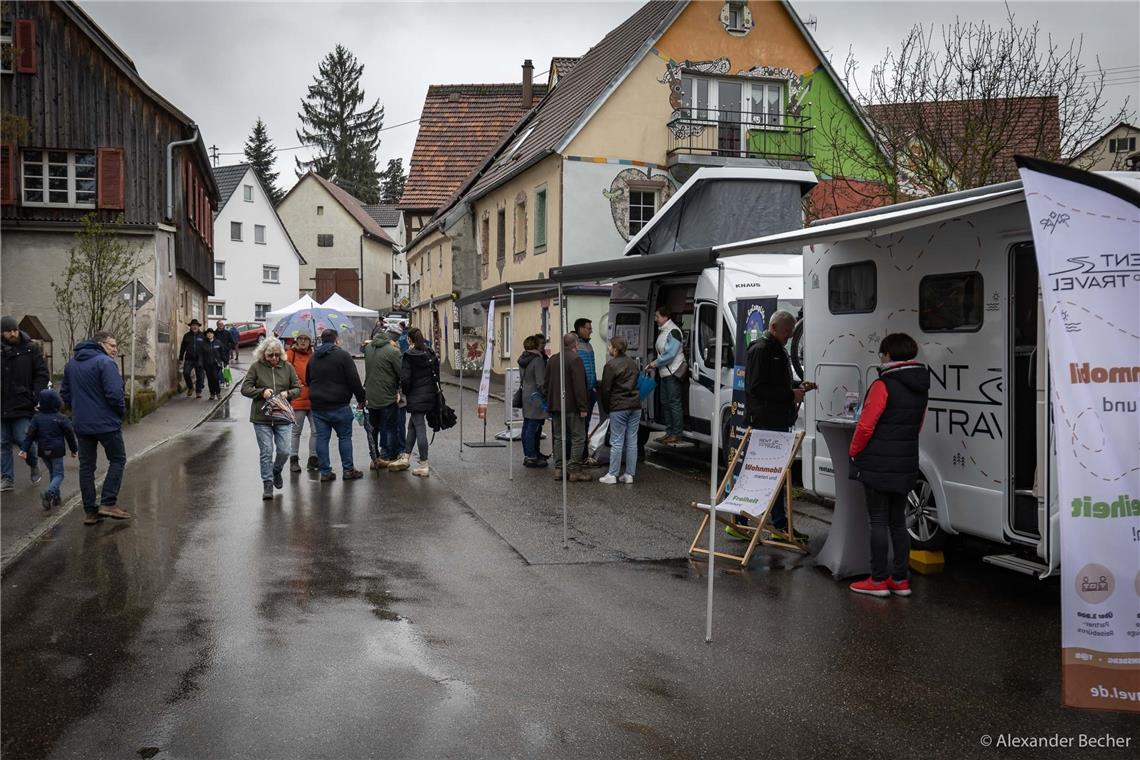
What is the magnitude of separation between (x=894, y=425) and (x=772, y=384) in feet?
7.61

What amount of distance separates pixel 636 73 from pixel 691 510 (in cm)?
1855

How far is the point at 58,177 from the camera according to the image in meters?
24.1

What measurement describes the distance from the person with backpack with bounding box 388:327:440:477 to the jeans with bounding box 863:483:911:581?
710cm

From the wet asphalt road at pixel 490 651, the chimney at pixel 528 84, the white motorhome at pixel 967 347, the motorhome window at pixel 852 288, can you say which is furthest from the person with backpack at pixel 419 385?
the chimney at pixel 528 84

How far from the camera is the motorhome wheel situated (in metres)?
8.15

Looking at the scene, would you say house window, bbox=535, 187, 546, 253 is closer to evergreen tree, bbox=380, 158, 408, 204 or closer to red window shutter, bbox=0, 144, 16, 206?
red window shutter, bbox=0, 144, 16, 206

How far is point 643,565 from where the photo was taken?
8.55m

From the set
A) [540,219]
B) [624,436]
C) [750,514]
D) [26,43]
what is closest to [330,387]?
[624,436]

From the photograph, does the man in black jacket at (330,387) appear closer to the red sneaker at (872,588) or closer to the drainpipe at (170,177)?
the red sneaker at (872,588)

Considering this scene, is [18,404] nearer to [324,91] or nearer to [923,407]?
[923,407]

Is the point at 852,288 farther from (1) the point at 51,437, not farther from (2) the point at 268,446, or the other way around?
(1) the point at 51,437

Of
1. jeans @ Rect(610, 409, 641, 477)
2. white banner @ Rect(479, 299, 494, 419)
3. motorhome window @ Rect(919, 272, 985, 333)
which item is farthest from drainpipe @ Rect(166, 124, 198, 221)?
motorhome window @ Rect(919, 272, 985, 333)

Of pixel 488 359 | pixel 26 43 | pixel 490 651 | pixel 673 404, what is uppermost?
pixel 26 43

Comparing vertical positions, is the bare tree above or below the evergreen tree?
below
